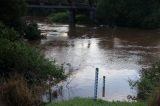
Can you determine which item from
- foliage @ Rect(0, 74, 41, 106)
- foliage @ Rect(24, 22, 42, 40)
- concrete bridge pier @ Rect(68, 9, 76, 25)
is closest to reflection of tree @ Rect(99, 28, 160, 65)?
foliage @ Rect(24, 22, 42, 40)

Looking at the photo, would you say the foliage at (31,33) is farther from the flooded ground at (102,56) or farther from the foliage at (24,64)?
the foliage at (24,64)

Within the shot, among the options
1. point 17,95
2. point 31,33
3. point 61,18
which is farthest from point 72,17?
point 17,95

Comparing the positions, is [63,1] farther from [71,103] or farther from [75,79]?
[71,103]

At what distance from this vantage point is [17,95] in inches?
555

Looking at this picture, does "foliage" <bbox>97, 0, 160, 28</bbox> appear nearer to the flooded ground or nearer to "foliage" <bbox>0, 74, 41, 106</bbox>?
the flooded ground

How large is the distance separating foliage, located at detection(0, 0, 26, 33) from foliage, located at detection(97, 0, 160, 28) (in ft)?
75.0

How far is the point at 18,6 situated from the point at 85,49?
6.93 m

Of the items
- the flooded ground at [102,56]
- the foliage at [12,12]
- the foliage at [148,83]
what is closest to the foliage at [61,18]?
the flooded ground at [102,56]

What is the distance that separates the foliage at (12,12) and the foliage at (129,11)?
22.9 meters

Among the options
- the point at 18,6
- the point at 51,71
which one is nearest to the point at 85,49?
the point at 18,6

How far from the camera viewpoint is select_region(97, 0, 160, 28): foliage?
59625mm

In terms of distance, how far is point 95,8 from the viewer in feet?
218

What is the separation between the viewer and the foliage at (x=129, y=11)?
2347 inches

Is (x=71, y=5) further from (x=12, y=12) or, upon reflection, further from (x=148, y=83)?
(x=148, y=83)
